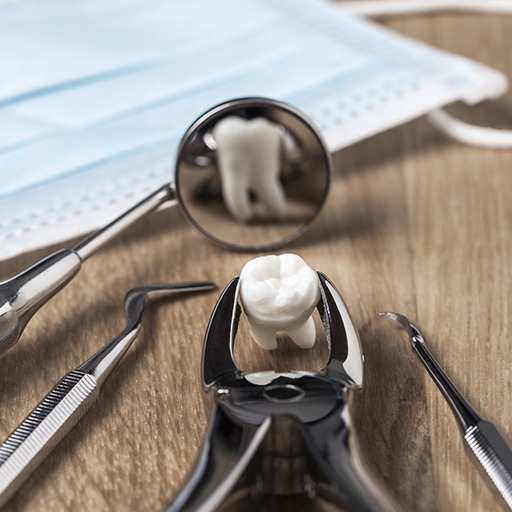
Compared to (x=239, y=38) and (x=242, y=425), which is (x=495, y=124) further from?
(x=242, y=425)

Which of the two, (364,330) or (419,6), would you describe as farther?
(419,6)

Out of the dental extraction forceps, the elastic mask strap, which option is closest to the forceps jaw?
the dental extraction forceps

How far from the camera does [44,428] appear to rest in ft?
1.19

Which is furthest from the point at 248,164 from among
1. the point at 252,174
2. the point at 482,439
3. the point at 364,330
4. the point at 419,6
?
the point at 419,6

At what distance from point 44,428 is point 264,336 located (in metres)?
0.12

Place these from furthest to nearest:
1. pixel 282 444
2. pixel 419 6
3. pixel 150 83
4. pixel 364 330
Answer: pixel 419 6
pixel 150 83
pixel 364 330
pixel 282 444

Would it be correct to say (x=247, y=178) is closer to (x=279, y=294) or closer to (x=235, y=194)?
(x=235, y=194)

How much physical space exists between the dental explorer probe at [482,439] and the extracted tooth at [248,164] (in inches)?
6.9

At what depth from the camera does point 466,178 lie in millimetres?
589

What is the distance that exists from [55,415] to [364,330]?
167 mm

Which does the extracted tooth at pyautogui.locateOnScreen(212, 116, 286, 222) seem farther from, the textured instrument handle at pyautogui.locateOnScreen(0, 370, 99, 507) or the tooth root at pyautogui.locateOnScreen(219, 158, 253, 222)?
the textured instrument handle at pyautogui.locateOnScreen(0, 370, 99, 507)

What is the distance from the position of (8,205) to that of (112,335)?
0.13 meters

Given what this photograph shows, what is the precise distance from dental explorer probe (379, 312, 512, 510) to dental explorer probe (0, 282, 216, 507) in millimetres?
152

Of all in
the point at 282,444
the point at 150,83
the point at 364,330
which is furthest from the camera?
the point at 150,83
